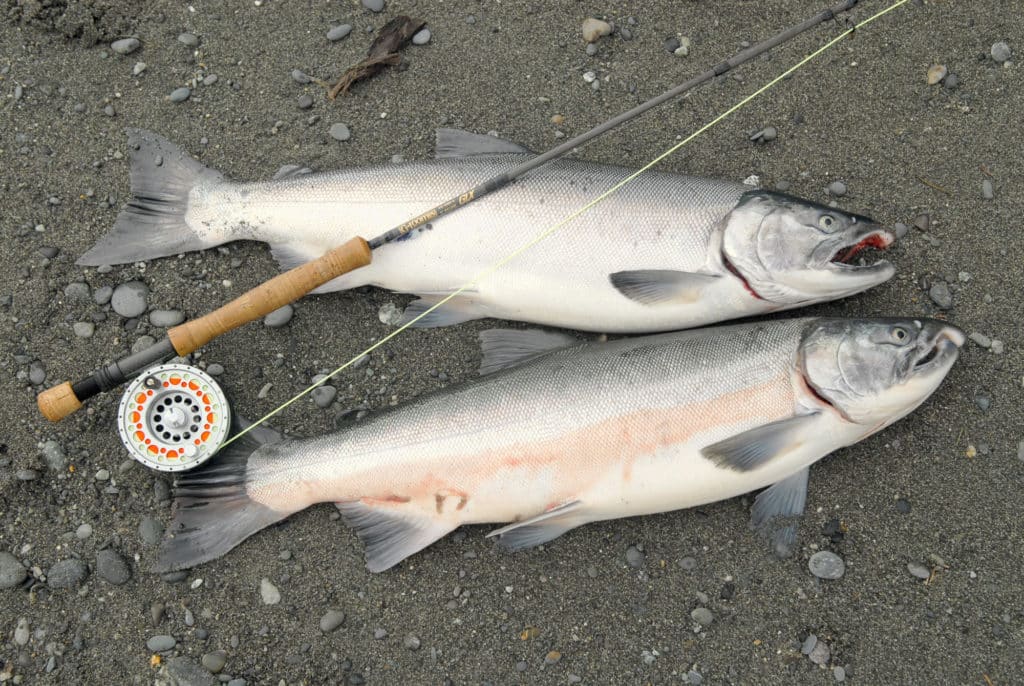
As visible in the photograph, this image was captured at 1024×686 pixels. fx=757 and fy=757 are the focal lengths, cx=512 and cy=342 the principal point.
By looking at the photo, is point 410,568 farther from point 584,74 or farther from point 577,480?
point 584,74

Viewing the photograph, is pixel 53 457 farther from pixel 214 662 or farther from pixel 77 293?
pixel 214 662

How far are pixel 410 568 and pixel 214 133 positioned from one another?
2.15 m

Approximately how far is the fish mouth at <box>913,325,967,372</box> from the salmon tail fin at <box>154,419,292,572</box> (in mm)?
2495

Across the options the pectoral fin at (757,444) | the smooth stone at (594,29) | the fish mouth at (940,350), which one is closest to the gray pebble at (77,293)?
the smooth stone at (594,29)

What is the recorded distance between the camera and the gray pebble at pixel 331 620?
9.93ft

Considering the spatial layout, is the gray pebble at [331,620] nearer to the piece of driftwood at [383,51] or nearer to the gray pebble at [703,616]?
the gray pebble at [703,616]

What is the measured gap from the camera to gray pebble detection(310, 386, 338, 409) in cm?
324

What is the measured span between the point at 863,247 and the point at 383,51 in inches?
90.9

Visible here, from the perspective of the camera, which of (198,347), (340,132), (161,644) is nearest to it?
(198,347)

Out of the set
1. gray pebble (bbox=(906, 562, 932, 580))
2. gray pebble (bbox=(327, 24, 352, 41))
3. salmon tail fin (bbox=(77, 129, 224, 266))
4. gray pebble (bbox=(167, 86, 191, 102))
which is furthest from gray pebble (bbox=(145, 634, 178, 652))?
gray pebble (bbox=(906, 562, 932, 580))

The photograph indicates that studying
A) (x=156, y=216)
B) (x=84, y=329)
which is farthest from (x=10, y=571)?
(x=156, y=216)

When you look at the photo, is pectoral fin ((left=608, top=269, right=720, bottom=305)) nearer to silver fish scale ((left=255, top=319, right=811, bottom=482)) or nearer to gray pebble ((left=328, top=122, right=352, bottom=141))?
silver fish scale ((left=255, top=319, right=811, bottom=482))

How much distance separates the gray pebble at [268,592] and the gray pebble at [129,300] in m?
1.29

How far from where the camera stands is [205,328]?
2.85m
